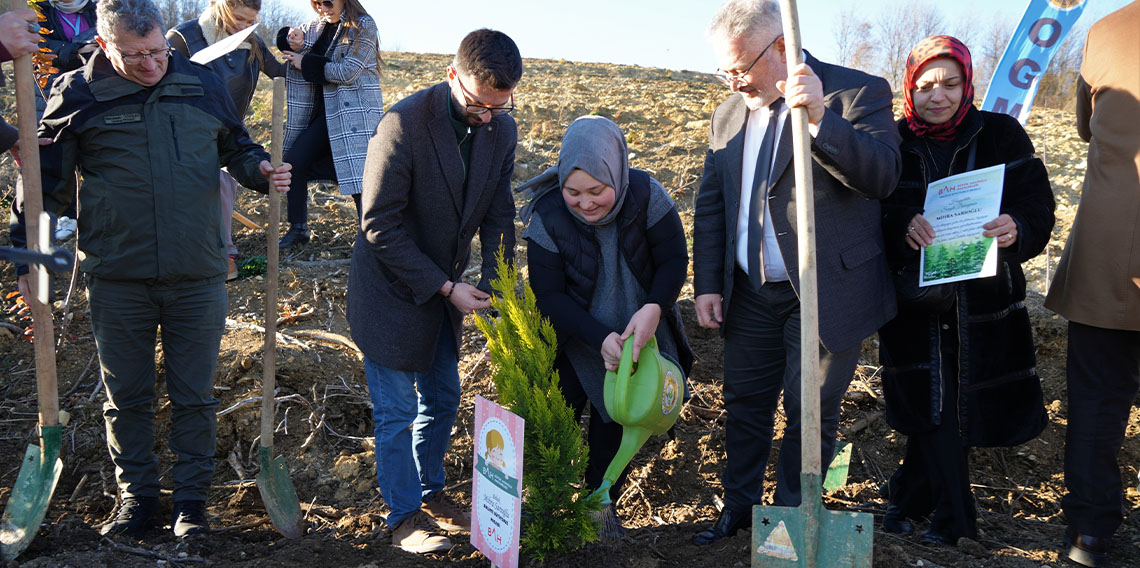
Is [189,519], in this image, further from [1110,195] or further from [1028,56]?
[1028,56]

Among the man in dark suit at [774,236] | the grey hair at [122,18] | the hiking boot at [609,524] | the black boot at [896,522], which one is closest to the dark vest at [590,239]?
the man in dark suit at [774,236]

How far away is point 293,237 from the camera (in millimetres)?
5934

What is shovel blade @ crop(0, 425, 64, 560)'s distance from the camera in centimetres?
295

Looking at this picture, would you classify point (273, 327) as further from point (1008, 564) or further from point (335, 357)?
point (1008, 564)

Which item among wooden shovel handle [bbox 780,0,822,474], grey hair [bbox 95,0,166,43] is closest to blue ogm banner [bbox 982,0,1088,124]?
wooden shovel handle [bbox 780,0,822,474]

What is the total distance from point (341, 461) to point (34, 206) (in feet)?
5.96

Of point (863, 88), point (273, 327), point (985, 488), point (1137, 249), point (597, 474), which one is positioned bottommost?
point (985, 488)

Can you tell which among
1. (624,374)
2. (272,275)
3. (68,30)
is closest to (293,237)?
(68,30)

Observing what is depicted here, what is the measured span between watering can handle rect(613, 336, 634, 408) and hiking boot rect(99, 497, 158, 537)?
6.54ft

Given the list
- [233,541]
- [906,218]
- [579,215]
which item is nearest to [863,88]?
[906,218]

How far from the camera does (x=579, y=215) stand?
2.99 meters

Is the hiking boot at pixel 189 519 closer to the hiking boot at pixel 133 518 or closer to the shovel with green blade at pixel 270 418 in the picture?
the hiking boot at pixel 133 518

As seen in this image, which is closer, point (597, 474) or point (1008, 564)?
point (1008, 564)

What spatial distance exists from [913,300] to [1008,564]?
3.07 feet
